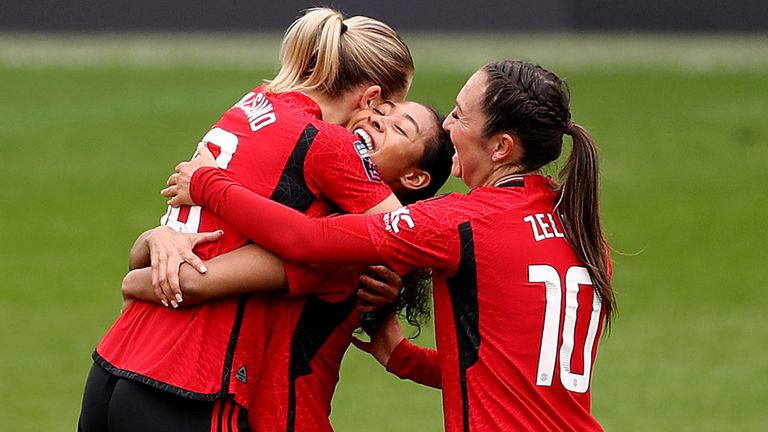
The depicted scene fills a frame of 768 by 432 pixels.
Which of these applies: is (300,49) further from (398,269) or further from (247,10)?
(247,10)

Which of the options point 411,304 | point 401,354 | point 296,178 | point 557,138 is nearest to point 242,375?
point 296,178

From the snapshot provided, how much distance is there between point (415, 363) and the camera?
4.70 metres

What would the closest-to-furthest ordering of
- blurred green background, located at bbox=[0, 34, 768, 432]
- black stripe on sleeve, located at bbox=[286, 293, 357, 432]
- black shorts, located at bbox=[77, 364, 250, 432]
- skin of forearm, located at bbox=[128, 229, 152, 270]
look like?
black shorts, located at bbox=[77, 364, 250, 432] → black stripe on sleeve, located at bbox=[286, 293, 357, 432] → skin of forearm, located at bbox=[128, 229, 152, 270] → blurred green background, located at bbox=[0, 34, 768, 432]

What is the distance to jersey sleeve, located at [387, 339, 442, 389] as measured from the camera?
4695 mm

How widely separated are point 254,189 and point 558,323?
1.01 metres

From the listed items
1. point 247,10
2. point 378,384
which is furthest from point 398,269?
point 247,10

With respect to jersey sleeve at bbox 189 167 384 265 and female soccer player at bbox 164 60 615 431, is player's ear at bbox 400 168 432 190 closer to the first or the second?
female soccer player at bbox 164 60 615 431

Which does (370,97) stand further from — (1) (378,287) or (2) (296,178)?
(1) (378,287)

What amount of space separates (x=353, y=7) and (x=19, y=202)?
9065 mm

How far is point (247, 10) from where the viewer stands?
79.1 ft

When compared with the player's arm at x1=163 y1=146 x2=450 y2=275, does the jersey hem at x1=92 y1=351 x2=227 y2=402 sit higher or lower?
lower

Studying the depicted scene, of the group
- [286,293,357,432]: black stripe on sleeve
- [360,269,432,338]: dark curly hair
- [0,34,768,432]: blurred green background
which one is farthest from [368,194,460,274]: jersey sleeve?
[0,34,768,432]: blurred green background

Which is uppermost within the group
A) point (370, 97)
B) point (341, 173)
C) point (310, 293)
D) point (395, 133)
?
point (370, 97)

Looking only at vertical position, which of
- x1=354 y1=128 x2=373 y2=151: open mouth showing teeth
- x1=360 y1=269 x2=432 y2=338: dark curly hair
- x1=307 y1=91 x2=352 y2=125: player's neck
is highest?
x1=307 y1=91 x2=352 y2=125: player's neck
